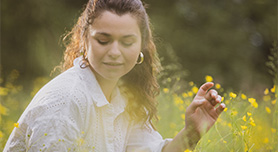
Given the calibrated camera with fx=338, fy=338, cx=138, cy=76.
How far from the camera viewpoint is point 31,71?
5.81m

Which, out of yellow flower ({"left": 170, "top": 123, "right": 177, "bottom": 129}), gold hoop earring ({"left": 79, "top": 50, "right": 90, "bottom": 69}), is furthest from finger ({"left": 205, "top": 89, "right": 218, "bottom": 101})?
yellow flower ({"left": 170, "top": 123, "right": 177, "bottom": 129})

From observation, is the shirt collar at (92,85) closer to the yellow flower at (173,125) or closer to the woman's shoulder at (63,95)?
the woman's shoulder at (63,95)

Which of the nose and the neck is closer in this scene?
the nose

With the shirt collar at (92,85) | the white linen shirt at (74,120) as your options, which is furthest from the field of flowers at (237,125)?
the shirt collar at (92,85)

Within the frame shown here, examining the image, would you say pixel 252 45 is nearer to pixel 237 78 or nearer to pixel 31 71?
pixel 237 78

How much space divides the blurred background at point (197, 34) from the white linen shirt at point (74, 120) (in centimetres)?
374

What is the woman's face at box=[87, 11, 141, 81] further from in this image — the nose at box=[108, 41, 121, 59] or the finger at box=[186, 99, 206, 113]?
the finger at box=[186, 99, 206, 113]

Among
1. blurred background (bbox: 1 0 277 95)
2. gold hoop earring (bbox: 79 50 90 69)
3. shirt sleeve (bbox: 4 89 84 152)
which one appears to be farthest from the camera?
blurred background (bbox: 1 0 277 95)

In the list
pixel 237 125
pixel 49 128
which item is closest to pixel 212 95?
pixel 237 125

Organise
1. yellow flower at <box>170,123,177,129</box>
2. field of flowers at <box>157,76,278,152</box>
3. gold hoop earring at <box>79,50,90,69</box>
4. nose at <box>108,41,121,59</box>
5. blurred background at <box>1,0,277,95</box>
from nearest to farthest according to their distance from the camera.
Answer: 1. field of flowers at <box>157,76,278,152</box>
2. nose at <box>108,41,121,59</box>
3. gold hoop earring at <box>79,50,90,69</box>
4. yellow flower at <box>170,123,177,129</box>
5. blurred background at <box>1,0,277,95</box>

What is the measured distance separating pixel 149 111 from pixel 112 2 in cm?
81

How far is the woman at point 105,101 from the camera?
1.59 meters

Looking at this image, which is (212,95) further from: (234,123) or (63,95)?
(63,95)

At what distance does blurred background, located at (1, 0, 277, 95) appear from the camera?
219 inches
